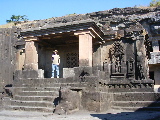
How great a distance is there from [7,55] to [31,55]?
4662 millimetres

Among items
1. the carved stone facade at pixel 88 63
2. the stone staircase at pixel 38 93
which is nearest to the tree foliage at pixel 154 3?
A: the carved stone facade at pixel 88 63

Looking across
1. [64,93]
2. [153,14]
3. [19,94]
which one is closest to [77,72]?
[64,93]

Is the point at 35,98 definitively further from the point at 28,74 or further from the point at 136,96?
the point at 136,96

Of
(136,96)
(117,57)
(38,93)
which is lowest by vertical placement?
(136,96)

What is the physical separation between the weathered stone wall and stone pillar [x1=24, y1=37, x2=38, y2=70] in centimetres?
320

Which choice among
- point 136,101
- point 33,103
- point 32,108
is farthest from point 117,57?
point 32,108

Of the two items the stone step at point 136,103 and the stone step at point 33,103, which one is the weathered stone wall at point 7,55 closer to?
the stone step at point 33,103

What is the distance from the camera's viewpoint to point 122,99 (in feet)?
31.0

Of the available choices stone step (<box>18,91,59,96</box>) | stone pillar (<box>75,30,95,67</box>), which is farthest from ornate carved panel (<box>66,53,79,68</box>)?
stone step (<box>18,91,59,96</box>)

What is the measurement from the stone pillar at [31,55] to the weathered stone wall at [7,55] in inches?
126

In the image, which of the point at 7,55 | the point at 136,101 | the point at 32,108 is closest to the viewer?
the point at 32,108

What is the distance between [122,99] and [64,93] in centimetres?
327

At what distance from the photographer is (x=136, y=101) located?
9148 millimetres

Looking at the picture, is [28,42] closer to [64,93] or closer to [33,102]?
[33,102]
